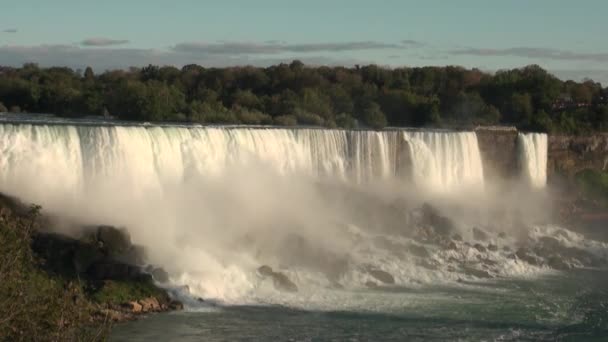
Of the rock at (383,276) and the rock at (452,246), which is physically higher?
the rock at (383,276)

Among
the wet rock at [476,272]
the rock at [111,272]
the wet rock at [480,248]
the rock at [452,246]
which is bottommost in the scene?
the wet rock at [480,248]

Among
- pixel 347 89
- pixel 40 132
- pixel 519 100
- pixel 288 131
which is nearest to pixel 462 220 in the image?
pixel 288 131

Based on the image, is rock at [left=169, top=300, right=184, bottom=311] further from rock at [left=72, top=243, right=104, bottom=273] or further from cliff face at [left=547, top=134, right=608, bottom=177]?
cliff face at [left=547, top=134, right=608, bottom=177]

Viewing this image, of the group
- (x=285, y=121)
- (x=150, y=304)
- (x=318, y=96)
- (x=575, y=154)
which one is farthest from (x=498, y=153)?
(x=150, y=304)

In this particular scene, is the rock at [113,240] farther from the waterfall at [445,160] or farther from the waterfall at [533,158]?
the waterfall at [533,158]

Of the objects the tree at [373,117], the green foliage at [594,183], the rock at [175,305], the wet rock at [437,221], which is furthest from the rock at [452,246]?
the tree at [373,117]

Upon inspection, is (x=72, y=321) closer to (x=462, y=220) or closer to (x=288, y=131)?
(x=288, y=131)
